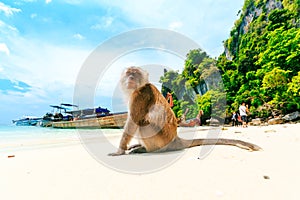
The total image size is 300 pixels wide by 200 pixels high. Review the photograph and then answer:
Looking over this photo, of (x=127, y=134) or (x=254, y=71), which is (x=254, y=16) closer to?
(x=254, y=71)

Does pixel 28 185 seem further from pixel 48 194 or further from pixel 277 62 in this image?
pixel 277 62

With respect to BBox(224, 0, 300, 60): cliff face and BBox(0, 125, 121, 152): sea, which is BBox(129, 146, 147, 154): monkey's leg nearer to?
BBox(0, 125, 121, 152): sea

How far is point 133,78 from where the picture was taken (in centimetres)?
345

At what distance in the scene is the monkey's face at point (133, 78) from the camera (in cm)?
343

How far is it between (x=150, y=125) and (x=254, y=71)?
21904mm

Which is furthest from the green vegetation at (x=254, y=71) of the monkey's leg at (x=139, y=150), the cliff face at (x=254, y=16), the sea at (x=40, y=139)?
the monkey's leg at (x=139, y=150)

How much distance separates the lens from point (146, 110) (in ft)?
10.5

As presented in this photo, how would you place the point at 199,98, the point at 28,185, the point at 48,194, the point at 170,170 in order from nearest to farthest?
the point at 48,194, the point at 28,185, the point at 170,170, the point at 199,98

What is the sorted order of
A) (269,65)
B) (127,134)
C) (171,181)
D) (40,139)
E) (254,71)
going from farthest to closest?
1. (254,71)
2. (269,65)
3. (40,139)
4. (127,134)
5. (171,181)

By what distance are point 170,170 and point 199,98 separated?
81.9 ft

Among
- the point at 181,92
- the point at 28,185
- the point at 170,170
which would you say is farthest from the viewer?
the point at 181,92

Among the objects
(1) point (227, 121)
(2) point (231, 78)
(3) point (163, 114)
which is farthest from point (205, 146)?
(2) point (231, 78)

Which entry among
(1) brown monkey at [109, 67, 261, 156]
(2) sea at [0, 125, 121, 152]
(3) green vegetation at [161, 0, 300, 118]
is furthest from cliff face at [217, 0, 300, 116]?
(1) brown monkey at [109, 67, 261, 156]

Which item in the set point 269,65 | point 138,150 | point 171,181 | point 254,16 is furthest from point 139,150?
point 254,16
